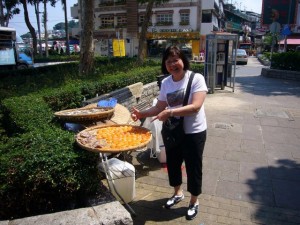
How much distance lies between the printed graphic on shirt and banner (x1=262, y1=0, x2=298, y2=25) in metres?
29.9

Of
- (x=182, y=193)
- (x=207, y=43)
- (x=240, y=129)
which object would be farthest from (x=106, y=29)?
(x=182, y=193)

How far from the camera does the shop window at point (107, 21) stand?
136 ft

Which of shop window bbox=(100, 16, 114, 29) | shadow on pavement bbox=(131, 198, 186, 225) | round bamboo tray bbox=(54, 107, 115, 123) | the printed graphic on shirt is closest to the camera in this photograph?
the printed graphic on shirt

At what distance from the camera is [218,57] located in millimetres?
11211

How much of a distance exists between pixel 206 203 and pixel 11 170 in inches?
92.3

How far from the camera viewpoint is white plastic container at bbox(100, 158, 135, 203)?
3.49m

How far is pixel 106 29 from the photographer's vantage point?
136 feet

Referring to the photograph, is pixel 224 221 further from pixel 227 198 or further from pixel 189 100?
pixel 189 100

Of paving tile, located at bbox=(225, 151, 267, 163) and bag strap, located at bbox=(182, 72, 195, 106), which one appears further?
paving tile, located at bbox=(225, 151, 267, 163)

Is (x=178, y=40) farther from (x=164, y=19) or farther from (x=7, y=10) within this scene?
(x=7, y=10)

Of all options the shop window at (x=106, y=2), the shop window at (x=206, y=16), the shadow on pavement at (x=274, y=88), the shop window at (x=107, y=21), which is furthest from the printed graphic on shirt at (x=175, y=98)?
the shop window at (x=106, y=2)

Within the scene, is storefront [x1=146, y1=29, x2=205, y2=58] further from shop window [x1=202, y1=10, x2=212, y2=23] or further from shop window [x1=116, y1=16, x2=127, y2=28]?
shop window [x1=116, y1=16, x2=127, y2=28]

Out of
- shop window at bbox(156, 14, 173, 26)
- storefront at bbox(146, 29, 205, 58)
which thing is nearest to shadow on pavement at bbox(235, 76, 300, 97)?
storefront at bbox(146, 29, 205, 58)

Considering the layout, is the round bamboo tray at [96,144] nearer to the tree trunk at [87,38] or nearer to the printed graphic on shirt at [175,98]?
the printed graphic on shirt at [175,98]
